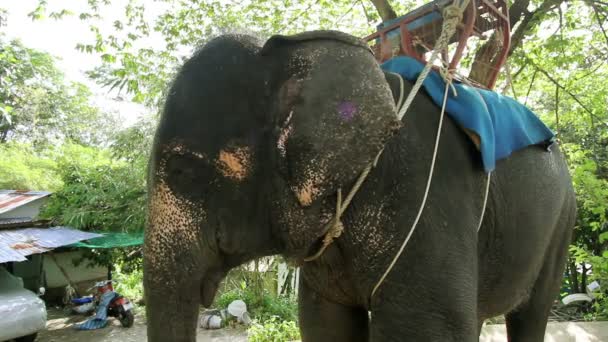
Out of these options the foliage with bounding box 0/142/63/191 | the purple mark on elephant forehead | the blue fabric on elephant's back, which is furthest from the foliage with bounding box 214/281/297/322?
the purple mark on elephant forehead

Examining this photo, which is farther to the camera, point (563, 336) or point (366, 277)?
point (563, 336)

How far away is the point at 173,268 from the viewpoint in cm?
141

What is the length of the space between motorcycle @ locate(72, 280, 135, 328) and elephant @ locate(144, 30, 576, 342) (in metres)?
8.78

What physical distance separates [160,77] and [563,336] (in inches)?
217

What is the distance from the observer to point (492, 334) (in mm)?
4082

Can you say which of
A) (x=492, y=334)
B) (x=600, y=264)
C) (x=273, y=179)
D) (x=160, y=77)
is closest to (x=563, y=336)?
(x=492, y=334)

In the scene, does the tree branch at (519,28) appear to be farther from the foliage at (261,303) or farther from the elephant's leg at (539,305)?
the foliage at (261,303)

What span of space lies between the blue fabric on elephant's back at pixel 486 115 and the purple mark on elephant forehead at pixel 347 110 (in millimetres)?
529

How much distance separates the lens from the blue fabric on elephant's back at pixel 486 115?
172 cm

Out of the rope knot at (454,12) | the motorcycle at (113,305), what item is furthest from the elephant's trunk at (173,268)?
the motorcycle at (113,305)

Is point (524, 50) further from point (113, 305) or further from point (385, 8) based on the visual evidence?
point (113, 305)

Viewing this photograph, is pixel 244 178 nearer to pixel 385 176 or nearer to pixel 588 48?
pixel 385 176

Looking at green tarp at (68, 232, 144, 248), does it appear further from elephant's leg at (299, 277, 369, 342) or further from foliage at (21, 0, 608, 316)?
elephant's leg at (299, 277, 369, 342)

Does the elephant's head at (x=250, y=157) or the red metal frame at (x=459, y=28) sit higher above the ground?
the red metal frame at (x=459, y=28)
